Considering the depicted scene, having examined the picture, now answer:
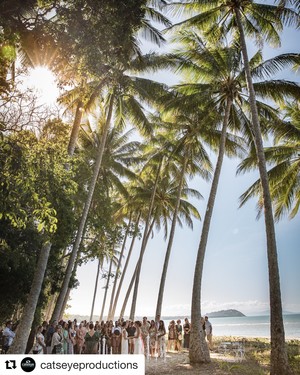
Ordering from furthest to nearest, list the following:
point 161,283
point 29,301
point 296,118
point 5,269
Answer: point 161,283, point 296,118, point 5,269, point 29,301

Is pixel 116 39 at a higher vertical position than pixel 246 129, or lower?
lower

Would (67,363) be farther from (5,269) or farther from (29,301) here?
(5,269)

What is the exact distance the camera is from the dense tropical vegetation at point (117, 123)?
688 centimetres

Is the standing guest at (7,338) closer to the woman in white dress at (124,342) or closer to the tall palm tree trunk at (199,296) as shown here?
the woman in white dress at (124,342)

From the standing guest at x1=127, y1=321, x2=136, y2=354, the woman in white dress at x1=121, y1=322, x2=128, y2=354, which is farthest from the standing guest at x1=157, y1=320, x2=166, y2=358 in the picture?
the woman in white dress at x1=121, y1=322, x2=128, y2=354

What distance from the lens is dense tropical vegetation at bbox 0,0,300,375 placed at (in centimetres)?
688

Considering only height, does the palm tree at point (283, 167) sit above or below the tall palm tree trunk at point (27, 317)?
above

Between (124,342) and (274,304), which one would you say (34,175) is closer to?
(274,304)

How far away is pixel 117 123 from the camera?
1878 centimetres

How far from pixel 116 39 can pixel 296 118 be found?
1242 centimetres

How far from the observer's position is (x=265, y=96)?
14.1 metres

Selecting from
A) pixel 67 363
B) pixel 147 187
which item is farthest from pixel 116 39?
pixel 147 187

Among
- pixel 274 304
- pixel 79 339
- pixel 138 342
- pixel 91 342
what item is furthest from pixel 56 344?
pixel 274 304
